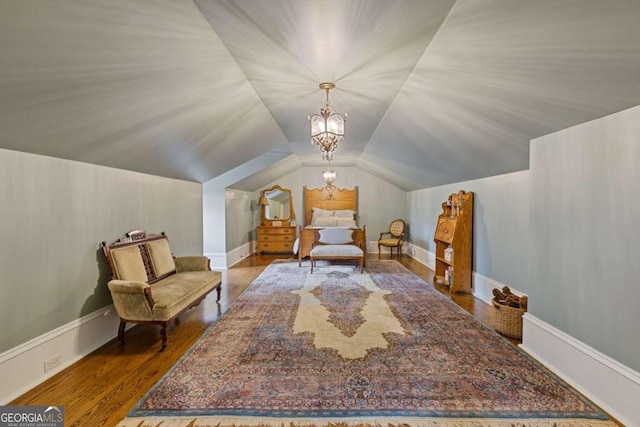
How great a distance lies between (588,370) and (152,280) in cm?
410

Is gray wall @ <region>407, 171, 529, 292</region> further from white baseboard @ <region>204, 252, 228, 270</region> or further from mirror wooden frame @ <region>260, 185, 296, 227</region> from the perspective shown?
white baseboard @ <region>204, 252, 228, 270</region>

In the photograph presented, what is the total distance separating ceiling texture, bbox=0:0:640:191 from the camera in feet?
4.96

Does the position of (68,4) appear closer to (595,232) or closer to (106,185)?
(106,185)

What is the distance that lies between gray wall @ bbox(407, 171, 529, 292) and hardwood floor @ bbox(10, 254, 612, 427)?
606 mm

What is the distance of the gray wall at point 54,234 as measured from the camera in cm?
218

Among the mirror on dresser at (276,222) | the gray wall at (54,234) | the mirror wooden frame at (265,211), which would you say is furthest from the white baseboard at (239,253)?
the gray wall at (54,234)

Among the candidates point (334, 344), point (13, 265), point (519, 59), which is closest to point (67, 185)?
point (13, 265)

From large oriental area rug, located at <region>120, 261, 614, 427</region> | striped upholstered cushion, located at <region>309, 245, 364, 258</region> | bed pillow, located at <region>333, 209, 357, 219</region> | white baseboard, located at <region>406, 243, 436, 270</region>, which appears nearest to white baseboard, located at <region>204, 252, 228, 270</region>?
striped upholstered cushion, located at <region>309, 245, 364, 258</region>

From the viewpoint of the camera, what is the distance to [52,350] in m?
2.48

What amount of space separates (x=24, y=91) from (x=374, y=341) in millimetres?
3169

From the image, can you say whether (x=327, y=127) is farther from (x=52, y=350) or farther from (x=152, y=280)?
(x=52, y=350)

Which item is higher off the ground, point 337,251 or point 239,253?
point 337,251

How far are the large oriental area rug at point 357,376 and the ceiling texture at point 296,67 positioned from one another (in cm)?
196

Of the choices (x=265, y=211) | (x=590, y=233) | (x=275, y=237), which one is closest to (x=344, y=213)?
(x=275, y=237)
